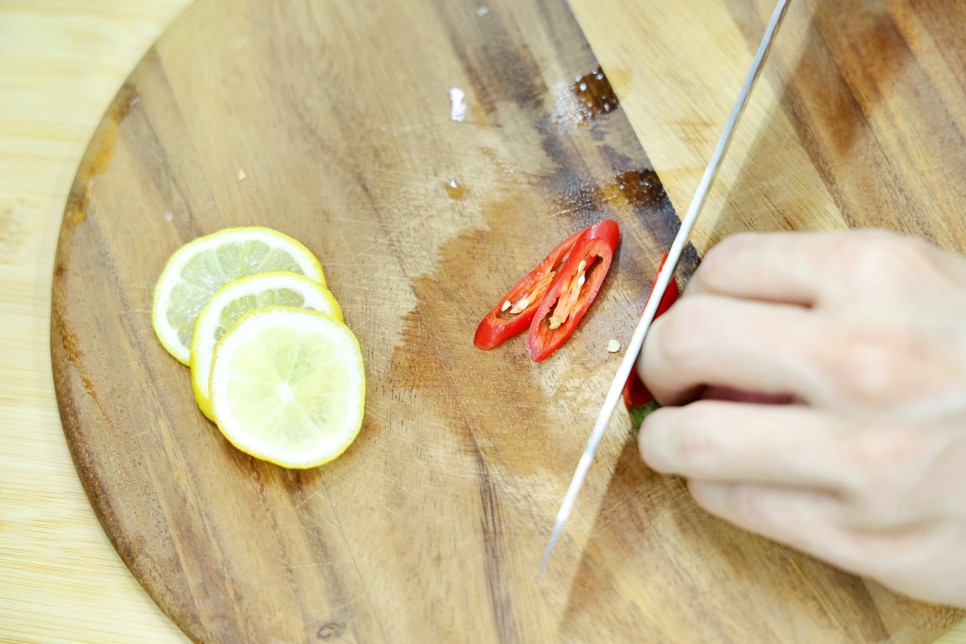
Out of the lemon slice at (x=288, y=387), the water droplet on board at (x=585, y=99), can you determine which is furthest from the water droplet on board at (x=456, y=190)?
the lemon slice at (x=288, y=387)

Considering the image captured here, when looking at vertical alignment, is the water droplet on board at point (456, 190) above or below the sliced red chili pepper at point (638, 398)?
above

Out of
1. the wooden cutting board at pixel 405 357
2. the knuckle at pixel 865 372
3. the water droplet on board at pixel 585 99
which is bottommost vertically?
the wooden cutting board at pixel 405 357

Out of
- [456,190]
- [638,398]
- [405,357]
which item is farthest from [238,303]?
[638,398]

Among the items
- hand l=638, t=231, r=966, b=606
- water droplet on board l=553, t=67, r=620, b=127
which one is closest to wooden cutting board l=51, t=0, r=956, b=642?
water droplet on board l=553, t=67, r=620, b=127

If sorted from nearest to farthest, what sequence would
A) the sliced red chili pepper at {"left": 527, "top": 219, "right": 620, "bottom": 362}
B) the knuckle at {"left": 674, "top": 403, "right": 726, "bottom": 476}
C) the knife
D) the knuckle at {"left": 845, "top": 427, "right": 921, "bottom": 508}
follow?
the knuckle at {"left": 845, "top": 427, "right": 921, "bottom": 508}
the knuckle at {"left": 674, "top": 403, "right": 726, "bottom": 476}
the knife
the sliced red chili pepper at {"left": 527, "top": 219, "right": 620, "bottom": 362}

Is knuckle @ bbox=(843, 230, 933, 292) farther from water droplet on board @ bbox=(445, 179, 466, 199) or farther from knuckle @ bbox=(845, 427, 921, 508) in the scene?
water droplet on board @ bbox=(445, 179, 466, 199)

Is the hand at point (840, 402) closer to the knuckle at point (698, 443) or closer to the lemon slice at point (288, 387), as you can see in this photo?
the knuckle at point (698, 443)

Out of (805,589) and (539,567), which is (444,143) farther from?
(805,589)
